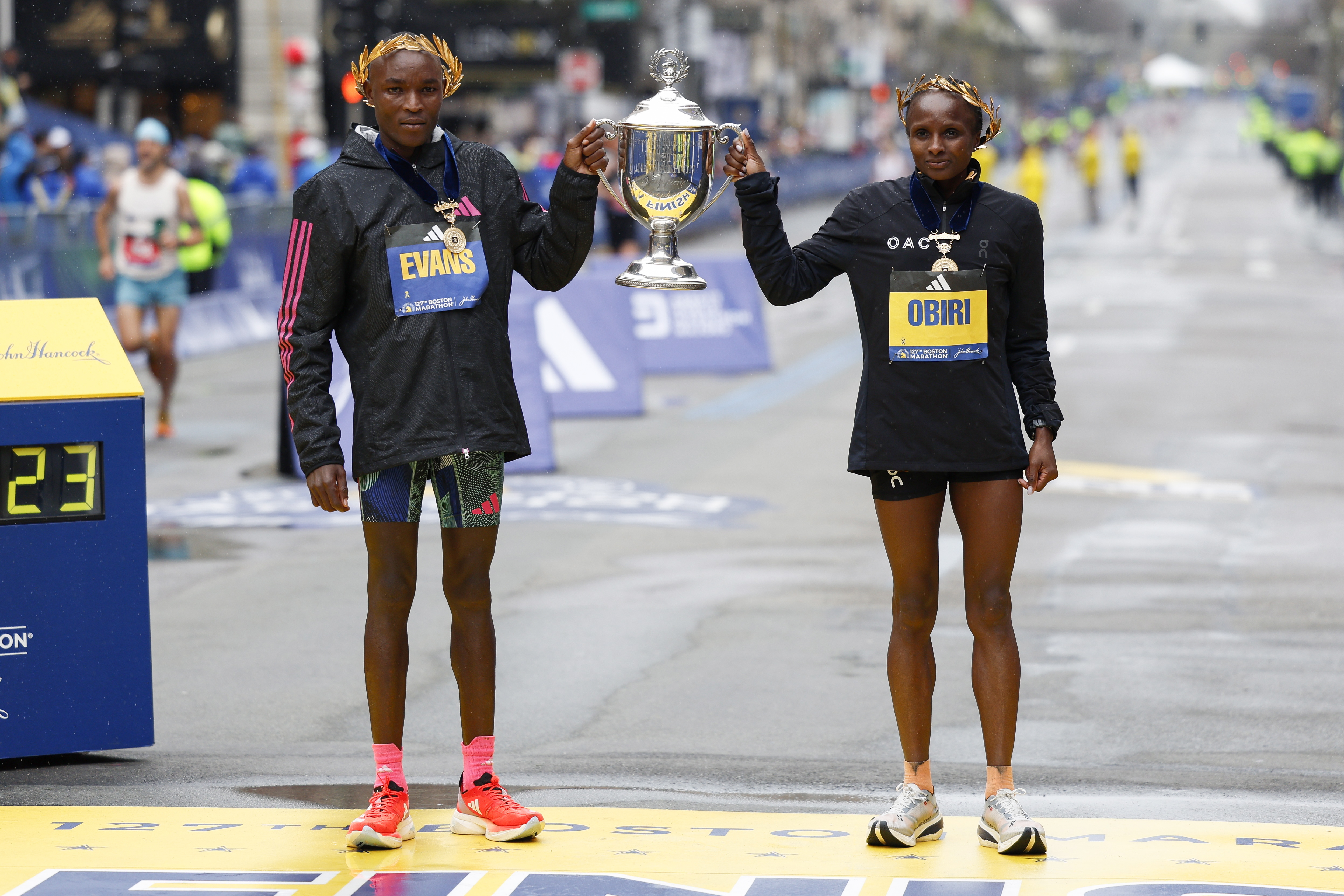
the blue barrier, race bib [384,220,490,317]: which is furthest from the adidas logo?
the blue barrier

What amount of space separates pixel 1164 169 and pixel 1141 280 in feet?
184

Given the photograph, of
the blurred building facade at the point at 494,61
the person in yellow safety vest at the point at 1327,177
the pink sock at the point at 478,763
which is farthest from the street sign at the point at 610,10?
the pink sock at the point at 478,763

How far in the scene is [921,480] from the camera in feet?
15.7

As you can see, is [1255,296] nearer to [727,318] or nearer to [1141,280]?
[1141,280]

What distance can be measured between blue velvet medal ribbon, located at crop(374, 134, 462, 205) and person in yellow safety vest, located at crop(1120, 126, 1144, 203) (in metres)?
40.9

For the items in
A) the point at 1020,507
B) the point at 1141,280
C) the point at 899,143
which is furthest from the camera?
the point at 899,143

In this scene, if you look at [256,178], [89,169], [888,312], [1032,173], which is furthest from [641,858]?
[1032,173]

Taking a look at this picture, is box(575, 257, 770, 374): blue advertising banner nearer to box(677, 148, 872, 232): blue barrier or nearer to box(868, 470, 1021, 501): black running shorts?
box(868, 470, 1021, 501): black running shorts

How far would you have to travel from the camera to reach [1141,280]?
29.7 meters

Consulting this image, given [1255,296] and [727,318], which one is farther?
[1255,296]

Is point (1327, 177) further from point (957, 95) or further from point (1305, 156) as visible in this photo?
point (957, 95)

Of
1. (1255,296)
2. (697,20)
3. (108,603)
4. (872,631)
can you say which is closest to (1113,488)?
(872,631)

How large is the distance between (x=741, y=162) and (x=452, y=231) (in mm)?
743

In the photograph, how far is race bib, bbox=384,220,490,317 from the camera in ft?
15.5
